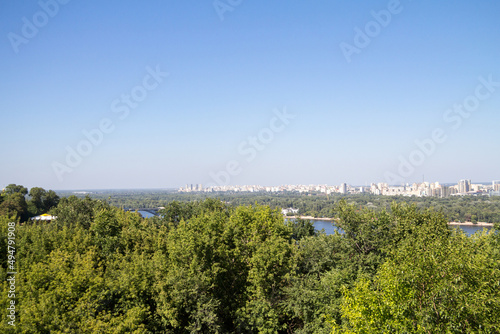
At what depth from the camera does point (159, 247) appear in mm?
17797

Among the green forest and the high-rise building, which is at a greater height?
the high-rise building

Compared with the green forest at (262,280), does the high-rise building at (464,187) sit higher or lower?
higher

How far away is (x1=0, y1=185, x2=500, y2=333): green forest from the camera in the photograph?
8094mm

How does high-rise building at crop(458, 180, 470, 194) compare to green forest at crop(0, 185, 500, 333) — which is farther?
high-rise building at crop(458, 180, 470, 194)

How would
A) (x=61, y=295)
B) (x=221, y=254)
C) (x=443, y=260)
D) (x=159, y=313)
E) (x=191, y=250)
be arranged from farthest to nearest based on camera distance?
(x=221, y=254), (x=191, y=250), (x=159, y=313), (x=61, y=295), (x=443, y=260)

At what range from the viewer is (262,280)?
44.8 feet

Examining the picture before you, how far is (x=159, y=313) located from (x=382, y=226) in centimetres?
1126

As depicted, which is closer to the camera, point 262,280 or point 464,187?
point 262,280

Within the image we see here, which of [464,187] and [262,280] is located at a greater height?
[464,187]

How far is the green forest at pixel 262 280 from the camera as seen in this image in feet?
26.6

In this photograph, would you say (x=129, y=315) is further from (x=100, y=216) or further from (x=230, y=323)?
(x=100, y=216)

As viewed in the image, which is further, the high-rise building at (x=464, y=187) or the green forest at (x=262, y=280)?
the high-rise building at (x=464, y=187)

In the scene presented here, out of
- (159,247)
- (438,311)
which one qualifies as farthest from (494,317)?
(159,247)

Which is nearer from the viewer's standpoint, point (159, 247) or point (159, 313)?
point (159, 313)
